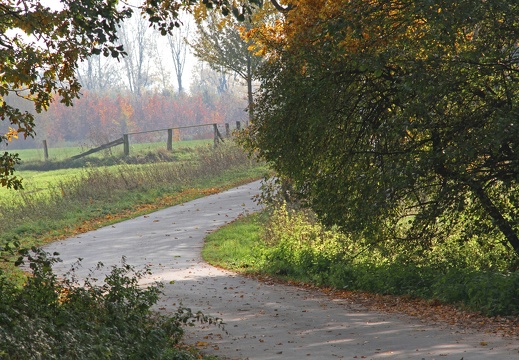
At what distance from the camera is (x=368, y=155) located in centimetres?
1216

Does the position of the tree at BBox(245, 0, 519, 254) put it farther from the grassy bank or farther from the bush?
the grassy bank

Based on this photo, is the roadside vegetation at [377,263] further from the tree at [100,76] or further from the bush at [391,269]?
the tree at [100,76]

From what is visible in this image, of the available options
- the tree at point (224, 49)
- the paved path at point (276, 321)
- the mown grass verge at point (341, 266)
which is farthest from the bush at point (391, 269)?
the tree at point (224, 49)

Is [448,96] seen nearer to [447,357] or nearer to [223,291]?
[447,357]

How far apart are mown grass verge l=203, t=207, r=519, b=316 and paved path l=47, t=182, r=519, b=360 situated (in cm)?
74

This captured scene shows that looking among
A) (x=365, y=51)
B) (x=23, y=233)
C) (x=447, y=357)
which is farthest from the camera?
(x=23, y=233)

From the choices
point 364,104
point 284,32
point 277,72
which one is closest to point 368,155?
point 364,104

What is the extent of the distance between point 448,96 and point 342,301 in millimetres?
3705

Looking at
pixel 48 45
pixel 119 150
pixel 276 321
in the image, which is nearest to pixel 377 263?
pixel 276 321

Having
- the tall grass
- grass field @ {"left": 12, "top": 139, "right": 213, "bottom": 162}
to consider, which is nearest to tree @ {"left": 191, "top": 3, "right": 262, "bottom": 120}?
the tall grass

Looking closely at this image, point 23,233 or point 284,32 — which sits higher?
point 284,32

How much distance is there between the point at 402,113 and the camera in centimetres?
1098

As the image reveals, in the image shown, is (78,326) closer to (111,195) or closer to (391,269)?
(391,269)

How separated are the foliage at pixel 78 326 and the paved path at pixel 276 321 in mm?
1107
